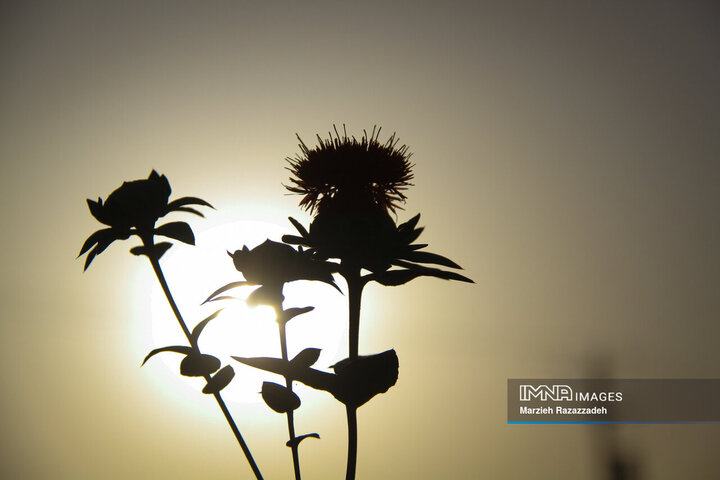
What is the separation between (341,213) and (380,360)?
0.66ft

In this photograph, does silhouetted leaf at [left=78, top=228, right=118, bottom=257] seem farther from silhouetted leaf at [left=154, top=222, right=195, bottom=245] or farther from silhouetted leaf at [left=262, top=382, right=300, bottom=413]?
silhouetted leaf at [left=262, top=382, right=300, bottom=413]

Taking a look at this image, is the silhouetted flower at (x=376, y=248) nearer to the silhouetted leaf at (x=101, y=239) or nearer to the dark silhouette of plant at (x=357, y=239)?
the dark silhouette of plant at (x=357, y=239)

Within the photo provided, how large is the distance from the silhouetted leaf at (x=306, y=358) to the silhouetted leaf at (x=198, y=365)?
0.25ft

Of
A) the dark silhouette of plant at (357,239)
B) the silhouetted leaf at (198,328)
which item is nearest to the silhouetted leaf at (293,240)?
the dark silhouette of plant at (357,239)

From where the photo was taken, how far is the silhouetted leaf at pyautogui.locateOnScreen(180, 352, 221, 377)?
1.35 ft

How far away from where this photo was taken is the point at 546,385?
5.86ft

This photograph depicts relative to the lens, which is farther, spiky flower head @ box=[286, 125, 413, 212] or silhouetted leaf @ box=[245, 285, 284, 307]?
spiky flower head @ box=[286, 125, 413, 212]

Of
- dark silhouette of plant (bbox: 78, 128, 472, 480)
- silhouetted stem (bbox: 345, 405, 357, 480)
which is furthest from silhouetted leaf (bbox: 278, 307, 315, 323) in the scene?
silhouetted stem (bbox: 345, 405, 357, 480)

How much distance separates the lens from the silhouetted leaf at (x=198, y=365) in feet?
1.35

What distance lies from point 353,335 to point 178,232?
0.20 m

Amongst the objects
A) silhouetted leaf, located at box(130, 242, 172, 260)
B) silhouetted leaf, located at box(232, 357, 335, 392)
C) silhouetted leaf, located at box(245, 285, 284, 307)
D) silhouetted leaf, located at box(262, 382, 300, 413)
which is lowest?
silhouetted leaf, located at box(262, 382, 300, 413)

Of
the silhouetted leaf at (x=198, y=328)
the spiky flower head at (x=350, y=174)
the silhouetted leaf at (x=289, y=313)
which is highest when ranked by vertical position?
the spiky flower head at (x=350, y=174)

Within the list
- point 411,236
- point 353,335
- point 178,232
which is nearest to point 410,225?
point 411,236

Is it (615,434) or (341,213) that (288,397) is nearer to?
(341,213)
